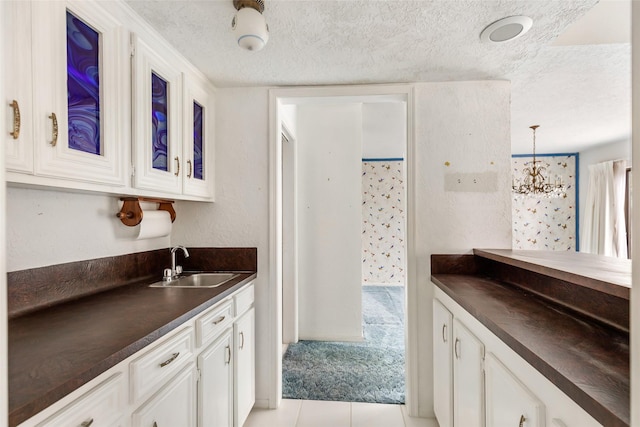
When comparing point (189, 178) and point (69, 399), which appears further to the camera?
point (189, 178)

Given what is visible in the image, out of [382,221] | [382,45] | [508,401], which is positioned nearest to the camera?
[508,401]

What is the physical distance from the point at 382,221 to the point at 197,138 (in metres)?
4.51

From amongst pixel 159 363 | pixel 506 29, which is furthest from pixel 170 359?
pixel 506 29

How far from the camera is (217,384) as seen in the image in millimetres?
1536

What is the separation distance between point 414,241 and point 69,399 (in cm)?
185

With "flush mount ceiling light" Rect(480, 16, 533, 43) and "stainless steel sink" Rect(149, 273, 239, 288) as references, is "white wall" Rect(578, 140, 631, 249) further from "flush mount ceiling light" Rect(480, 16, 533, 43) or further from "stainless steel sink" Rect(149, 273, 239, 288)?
"stainless steel sink" Rect(149, 273, 239, 288)

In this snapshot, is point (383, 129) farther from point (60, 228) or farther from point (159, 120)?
point (60, 228)

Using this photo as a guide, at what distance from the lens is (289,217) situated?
3.19 meters

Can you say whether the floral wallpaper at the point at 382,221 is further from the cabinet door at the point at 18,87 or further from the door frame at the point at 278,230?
the cabinet door at the point at 18,87

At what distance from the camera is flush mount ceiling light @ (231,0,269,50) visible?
1.28 meters

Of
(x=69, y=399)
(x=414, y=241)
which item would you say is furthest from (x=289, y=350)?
(x=69, y=399)

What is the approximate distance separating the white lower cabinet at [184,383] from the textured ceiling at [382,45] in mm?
1334

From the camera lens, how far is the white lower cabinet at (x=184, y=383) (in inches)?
32.1

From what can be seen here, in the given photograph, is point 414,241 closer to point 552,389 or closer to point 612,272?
point 612,272
